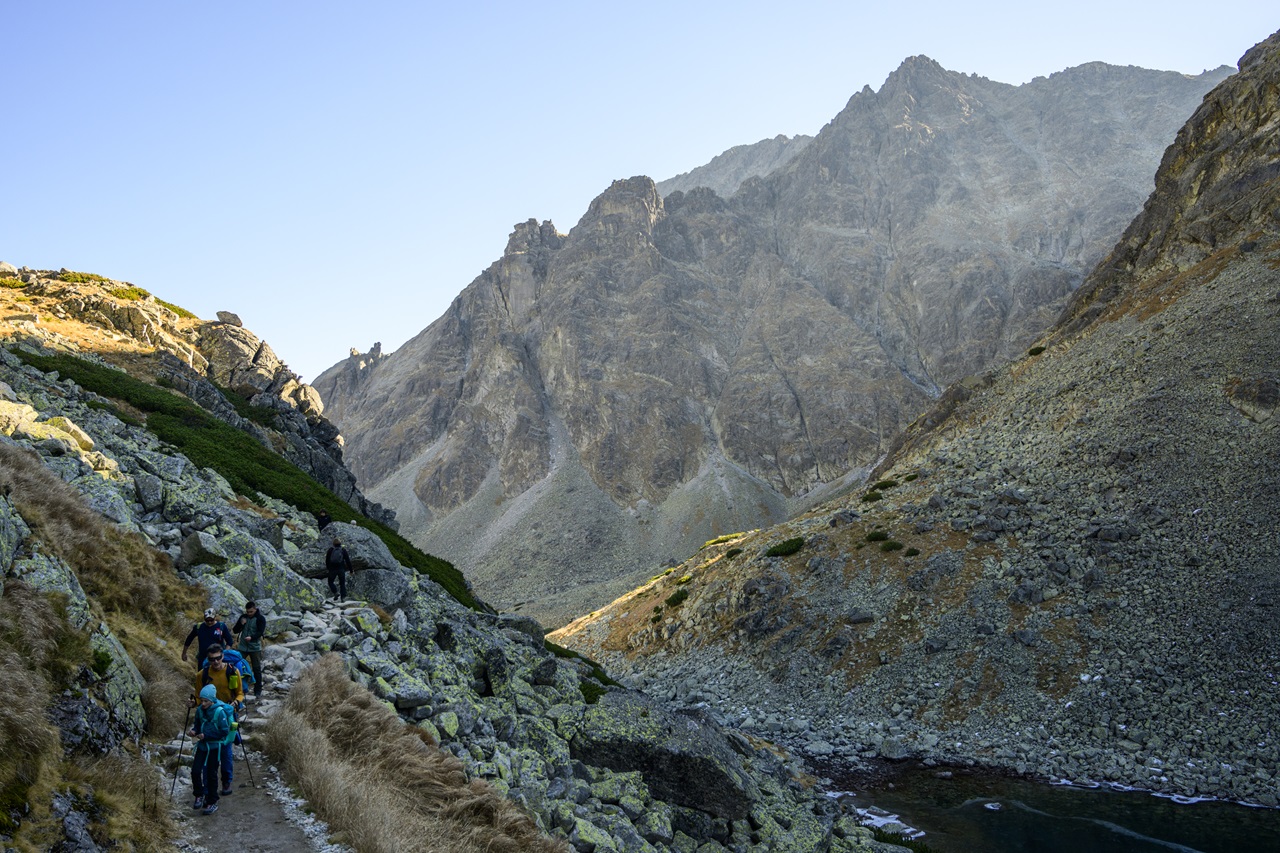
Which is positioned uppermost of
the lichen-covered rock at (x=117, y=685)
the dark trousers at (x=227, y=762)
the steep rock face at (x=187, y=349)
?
the steep rock face at (x=187, y=349)

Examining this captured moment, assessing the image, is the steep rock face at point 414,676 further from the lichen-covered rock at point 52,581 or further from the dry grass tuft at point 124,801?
the dry grass tuft at point 124,801

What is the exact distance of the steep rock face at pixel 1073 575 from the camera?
34.5m

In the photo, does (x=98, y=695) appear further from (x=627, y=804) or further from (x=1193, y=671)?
(x=1193, y=671)

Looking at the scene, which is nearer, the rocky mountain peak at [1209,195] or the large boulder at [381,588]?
the large boulder at [381,588]

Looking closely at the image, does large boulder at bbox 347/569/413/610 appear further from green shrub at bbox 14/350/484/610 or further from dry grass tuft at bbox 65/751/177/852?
dry grass tuft at bbox 65/751/177/852

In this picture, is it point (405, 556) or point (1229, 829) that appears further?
point (405, 556)

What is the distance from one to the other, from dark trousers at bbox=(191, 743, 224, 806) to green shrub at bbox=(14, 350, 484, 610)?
2218cm

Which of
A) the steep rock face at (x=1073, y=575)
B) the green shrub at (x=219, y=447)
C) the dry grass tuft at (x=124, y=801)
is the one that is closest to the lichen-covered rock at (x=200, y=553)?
the dry grass tuft at (x=124, y=801)

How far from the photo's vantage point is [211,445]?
3509 cm

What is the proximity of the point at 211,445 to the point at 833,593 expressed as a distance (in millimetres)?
41792

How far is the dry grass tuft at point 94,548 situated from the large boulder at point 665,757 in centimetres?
1053

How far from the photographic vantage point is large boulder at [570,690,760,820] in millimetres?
18422

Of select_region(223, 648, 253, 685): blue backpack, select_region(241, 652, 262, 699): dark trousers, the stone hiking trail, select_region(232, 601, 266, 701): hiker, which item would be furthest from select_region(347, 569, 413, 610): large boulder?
the stone hiking trail

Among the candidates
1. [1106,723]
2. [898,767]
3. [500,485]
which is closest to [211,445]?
[898,767]
